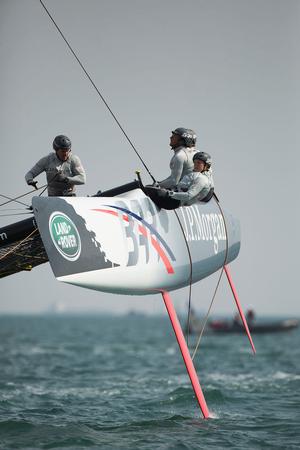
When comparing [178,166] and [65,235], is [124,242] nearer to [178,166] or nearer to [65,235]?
[65,235]

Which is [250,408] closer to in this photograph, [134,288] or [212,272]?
[212,272]

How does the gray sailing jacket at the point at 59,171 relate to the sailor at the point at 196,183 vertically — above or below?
above

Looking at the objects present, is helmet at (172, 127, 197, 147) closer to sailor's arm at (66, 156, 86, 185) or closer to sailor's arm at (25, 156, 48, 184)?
sailor's arm at (66, 156, 86, 185)

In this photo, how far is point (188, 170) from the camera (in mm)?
10391

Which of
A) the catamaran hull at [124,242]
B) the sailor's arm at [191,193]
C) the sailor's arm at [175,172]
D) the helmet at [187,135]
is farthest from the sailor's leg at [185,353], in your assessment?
the helmet at [187,135]

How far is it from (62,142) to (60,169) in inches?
15.5

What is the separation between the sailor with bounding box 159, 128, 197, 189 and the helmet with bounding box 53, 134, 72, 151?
135 centimetres

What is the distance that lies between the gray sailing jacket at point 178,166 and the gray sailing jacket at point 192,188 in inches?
3.8

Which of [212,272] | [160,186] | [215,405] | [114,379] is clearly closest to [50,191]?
[160,186]

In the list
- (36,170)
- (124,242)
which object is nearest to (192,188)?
(124,242)

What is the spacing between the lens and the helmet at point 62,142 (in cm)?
968

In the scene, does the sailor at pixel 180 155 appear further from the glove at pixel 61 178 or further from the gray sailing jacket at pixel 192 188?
the glove at pixel 61 178

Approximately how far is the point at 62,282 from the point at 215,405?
681 cm

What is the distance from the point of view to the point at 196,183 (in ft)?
33.5
